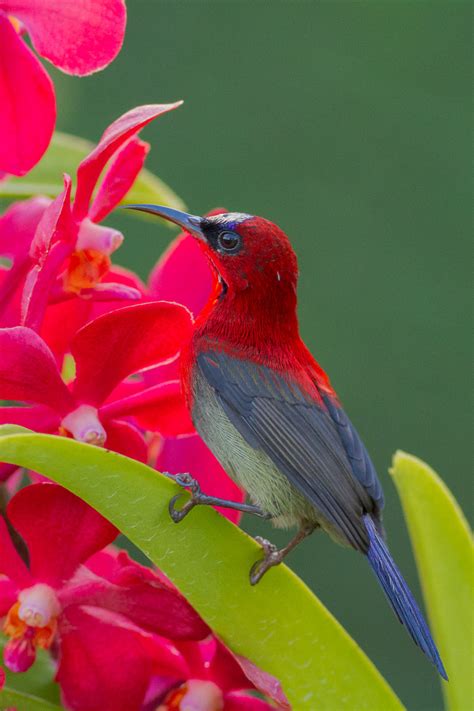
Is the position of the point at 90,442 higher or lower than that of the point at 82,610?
higher

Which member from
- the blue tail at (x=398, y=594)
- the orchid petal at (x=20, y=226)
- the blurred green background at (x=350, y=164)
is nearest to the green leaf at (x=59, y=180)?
the orchid petal at (x=20, y=226)

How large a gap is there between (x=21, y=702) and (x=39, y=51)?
478mm

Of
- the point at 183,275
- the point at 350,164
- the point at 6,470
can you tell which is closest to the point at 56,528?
the point at 6,470

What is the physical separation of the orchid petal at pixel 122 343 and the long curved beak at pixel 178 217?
0.38 feet

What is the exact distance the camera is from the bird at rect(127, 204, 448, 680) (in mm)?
954

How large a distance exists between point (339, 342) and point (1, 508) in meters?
4.26

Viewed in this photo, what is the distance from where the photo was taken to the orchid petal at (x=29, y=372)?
771 mm

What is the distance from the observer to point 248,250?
100 cm

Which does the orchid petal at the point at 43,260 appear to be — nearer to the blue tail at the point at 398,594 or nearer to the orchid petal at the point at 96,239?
the orchid petal at the point at 96,239

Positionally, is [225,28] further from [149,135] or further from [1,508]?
[1,508]

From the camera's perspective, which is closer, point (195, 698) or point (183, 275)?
point (195, 698)

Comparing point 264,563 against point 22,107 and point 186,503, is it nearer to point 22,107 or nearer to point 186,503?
point 186,503

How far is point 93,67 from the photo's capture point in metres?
0.86

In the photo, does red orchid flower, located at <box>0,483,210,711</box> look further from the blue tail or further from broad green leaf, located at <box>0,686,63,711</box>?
the blue tail
